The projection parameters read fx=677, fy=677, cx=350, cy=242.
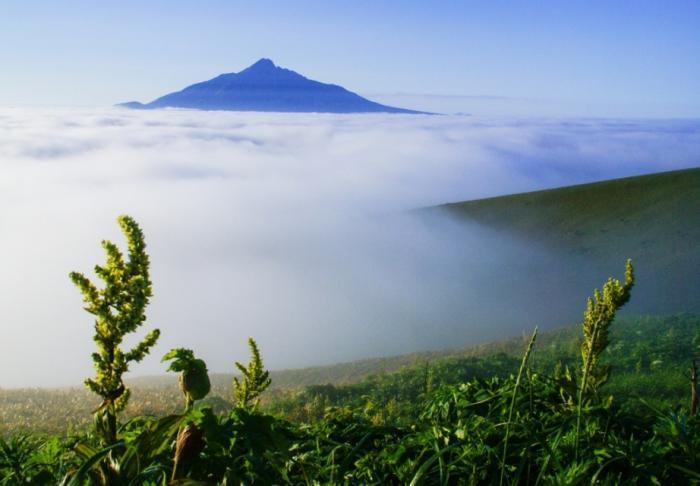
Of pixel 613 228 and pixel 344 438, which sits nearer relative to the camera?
pixel 344 438

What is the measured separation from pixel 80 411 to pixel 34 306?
166m

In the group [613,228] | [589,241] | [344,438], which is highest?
[613,228]

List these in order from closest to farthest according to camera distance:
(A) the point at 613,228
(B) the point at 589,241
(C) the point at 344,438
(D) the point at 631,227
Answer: (C) the point at 344,438, (D) the point at 631,227, (A) the point at 613,228, (B) the point at 589,241

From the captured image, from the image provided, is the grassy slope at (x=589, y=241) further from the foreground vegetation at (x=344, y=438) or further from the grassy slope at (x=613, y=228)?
the foreground vegetation at (x=344, y=438)

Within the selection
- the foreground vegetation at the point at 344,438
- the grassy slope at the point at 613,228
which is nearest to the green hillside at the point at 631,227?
the grassy slope at the point at 613,228

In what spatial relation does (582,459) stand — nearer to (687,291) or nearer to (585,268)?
(687,291)

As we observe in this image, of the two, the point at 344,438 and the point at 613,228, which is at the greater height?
the point at 613,228

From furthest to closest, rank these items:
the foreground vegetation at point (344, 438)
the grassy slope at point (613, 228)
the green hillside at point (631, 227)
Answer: the green hillside at point (631, 227), the grassy slope at point (613, 228), the foreground vegetation at point (344, 438)

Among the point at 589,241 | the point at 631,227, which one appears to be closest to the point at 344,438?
the point at 631,227

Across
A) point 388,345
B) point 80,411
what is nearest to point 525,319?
point 388,345

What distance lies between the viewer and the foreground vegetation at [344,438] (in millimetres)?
2035

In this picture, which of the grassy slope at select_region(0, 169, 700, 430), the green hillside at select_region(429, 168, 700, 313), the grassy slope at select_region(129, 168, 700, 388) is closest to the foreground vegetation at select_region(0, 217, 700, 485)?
the grassy slope at select_region(0, 169, 700, 430)

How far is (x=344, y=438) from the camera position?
115 inches

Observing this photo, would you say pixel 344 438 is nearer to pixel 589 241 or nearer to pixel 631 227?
pixel 631 227
